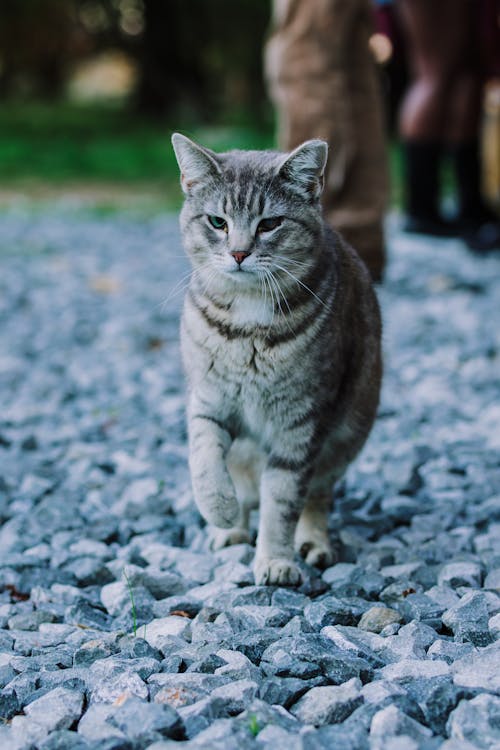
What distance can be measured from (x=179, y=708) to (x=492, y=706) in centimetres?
56

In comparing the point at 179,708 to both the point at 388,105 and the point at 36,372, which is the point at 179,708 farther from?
the point at 388,105

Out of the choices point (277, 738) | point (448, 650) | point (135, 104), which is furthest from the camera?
point (135, 104)

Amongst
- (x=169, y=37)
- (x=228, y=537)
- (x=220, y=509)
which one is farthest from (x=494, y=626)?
(x=169, y=37)

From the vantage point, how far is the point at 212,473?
247cm

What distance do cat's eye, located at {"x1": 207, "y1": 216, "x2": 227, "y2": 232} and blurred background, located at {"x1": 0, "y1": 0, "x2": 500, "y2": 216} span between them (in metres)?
7.11

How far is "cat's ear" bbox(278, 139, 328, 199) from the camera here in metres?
2.48

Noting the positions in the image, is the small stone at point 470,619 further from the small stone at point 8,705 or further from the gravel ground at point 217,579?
the small stone at point 8,705

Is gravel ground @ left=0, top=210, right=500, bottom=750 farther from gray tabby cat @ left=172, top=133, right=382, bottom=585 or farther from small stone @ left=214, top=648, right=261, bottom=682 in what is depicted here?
gray tabby cat @ left=172, top=133, right=382, bottom=585

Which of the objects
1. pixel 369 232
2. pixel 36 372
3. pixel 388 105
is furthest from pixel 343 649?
pixel 388 105

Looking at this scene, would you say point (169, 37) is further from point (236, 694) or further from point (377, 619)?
point (236, 694)

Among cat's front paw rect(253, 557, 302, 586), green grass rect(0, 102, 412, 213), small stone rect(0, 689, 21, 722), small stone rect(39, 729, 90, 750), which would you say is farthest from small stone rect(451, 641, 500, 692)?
green grass rect(0, 102, 412, 213)

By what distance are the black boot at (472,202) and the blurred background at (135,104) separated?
9.64ft

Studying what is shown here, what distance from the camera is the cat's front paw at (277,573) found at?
7.97ft

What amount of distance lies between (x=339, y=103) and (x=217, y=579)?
344 cm
